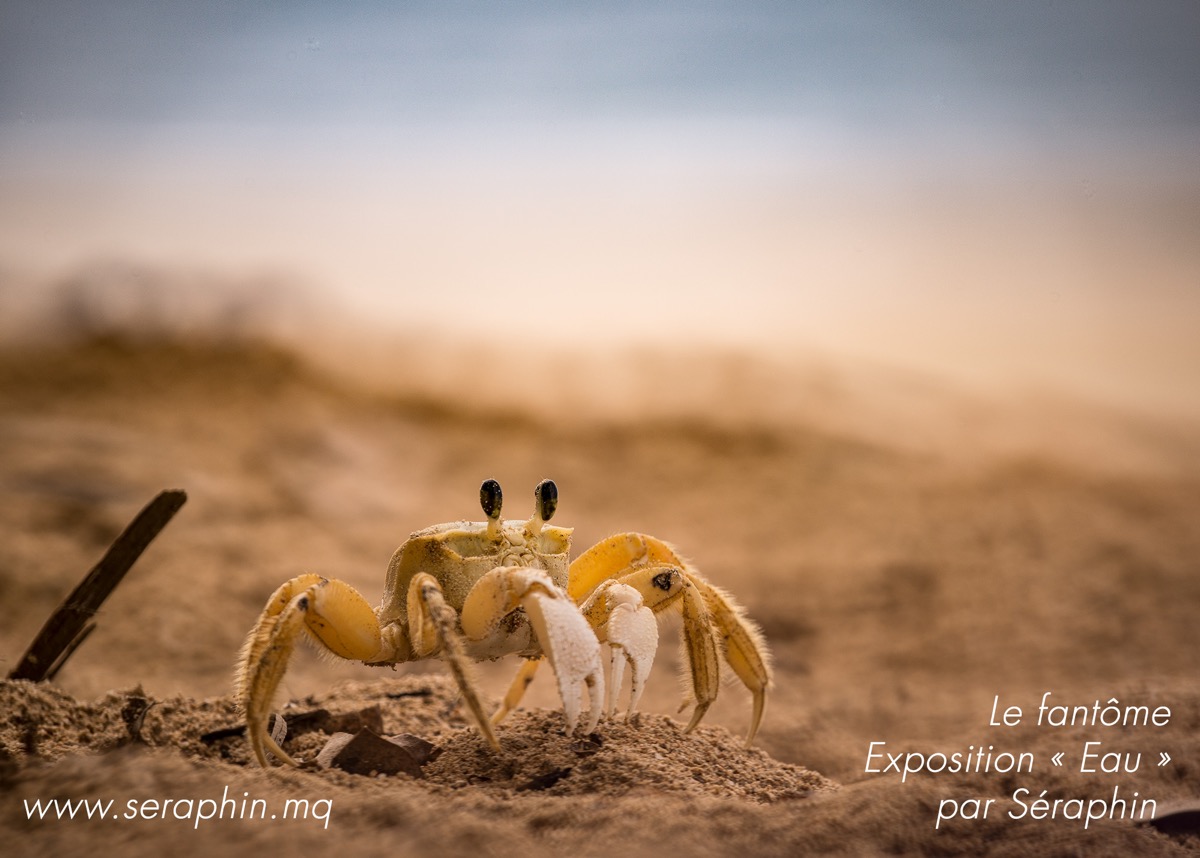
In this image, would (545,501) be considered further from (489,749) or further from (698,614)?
(489,749)

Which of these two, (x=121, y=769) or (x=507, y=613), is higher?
(x=507, y=613)

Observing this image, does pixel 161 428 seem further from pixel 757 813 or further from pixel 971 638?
pixel 757 813

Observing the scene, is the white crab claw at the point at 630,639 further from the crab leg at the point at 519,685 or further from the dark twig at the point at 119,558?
the dark twig at the point at 119,558

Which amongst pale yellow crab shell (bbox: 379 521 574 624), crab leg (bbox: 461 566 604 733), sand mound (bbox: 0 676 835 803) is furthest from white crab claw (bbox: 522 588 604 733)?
pale yellow crab shell (bbox: 379 521 574 624)

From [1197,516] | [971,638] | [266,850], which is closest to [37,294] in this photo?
[971,638]

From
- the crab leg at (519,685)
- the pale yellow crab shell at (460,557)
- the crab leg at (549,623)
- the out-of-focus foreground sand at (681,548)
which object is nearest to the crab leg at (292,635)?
the pale yellow crab shell at (460,557)

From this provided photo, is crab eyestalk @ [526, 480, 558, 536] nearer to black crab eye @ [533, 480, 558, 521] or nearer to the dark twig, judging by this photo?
black crab eye @ [533, 480, 558, 521]

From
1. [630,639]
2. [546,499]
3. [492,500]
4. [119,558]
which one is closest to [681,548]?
[546,499]
